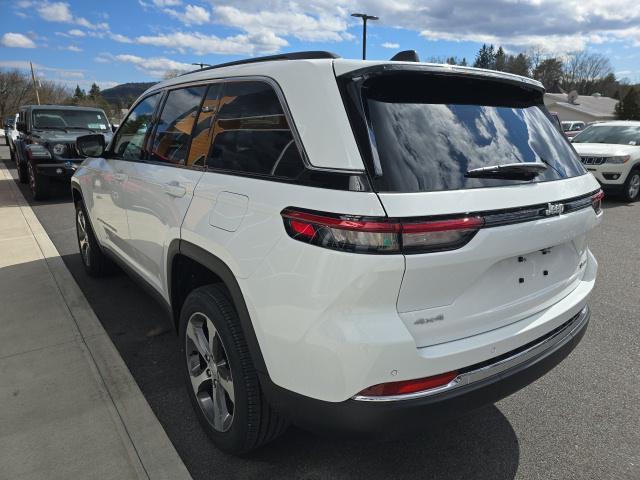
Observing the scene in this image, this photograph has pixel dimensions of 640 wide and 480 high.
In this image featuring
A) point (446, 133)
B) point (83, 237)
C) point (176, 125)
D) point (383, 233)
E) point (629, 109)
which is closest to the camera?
point (383, 233)

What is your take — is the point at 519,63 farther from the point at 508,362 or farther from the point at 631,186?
the point at 508,362

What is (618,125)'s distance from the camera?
11.6 m

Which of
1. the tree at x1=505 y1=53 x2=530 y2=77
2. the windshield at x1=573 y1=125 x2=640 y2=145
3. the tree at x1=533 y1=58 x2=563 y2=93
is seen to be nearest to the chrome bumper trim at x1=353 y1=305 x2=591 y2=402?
the windshield at x1=573 y1=125 x2=640 y2=145

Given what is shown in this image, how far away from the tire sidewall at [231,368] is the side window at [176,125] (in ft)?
2.78

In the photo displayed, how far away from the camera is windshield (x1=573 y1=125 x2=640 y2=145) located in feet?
35.9

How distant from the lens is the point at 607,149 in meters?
10.3

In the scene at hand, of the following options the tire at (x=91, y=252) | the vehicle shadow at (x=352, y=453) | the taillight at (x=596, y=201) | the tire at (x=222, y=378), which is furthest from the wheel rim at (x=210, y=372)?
the tire at (x=91, y=252)

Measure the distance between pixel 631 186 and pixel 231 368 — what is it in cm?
1090

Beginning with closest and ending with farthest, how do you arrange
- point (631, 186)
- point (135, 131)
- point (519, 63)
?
point (135, 131) → point (631, 186) → point (519, 63)

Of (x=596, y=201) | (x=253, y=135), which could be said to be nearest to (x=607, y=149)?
(x=596, y=201)

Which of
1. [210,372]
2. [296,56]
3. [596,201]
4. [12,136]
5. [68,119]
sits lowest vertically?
[210,372]

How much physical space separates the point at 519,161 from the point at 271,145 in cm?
109

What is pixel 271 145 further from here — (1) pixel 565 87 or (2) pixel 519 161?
(1) pixel 565 87

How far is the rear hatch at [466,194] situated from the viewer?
168cm
